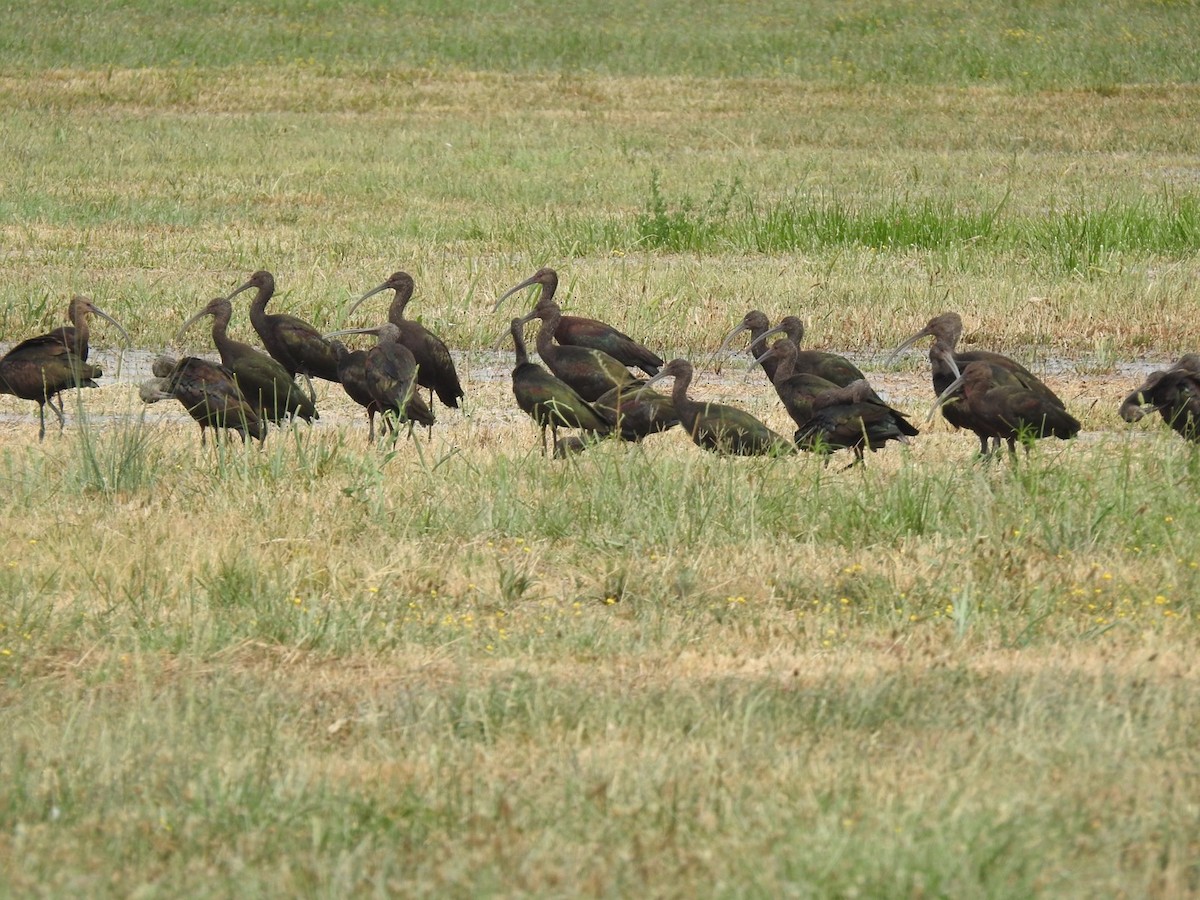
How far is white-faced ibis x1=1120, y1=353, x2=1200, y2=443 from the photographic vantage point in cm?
881

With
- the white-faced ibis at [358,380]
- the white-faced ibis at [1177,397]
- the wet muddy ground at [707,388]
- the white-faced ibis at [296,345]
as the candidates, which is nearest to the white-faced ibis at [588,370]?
the wet muddy ground at [707,388]

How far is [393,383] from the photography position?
32.2 ft

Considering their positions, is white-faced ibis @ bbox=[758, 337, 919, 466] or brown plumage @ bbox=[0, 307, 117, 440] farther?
brown plumage @ bbox=[0, 307, 117, 440]

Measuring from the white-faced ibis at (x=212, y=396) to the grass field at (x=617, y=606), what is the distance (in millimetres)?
262

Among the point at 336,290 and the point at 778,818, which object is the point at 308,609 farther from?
the point at 336,290

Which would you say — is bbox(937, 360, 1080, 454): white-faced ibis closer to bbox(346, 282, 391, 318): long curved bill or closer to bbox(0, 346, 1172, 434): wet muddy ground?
bbox(0, 346, 1172, 434): wet muddy ground

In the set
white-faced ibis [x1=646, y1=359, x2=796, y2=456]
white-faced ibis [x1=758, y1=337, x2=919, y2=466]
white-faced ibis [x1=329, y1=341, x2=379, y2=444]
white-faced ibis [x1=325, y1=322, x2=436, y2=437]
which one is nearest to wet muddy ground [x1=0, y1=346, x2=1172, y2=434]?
white-faced ibis [x1=329, y1=341, x2=379, y2=444]

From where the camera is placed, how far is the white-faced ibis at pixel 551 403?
9.59m

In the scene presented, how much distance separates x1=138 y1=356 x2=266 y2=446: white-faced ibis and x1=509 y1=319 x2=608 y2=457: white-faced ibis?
143cm

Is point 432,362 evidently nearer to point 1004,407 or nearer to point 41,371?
point 41,371

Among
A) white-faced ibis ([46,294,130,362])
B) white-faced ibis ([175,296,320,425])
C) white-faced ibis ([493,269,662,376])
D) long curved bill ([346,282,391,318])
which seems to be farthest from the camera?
long curved bill ([346,282,391,318])

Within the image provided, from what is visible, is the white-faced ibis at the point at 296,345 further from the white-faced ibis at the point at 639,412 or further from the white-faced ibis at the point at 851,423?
the white-faced ibis at the point at 851,423

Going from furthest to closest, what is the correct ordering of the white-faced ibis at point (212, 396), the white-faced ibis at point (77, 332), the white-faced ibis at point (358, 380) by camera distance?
the white-faced ibis at point (77, 332)
the white-faced ibis at point (358, 380)
the white-faced ibis at point (212, 396)

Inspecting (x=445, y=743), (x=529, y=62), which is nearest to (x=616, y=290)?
(x=445, y=743)
